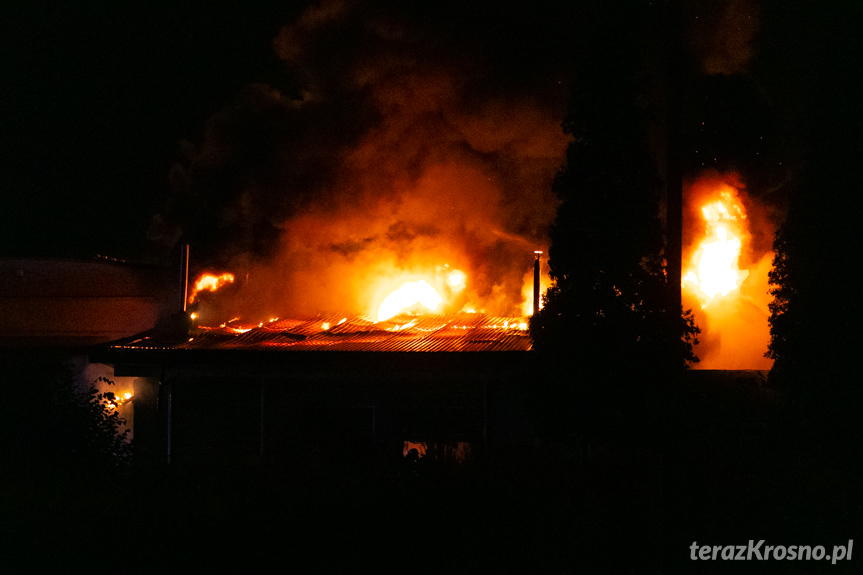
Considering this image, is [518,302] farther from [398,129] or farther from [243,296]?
[243,296]

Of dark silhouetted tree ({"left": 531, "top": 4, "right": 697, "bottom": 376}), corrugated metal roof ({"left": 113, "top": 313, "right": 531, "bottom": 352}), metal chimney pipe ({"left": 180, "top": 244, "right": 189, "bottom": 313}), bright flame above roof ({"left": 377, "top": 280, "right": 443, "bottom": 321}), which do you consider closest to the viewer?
dark silhouetted tree ({"left": 531, "top": 4, "right": 697, "bottom": 376})

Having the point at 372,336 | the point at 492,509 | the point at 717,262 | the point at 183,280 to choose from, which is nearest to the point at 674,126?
the point at 492,509

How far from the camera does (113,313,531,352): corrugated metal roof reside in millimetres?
13500

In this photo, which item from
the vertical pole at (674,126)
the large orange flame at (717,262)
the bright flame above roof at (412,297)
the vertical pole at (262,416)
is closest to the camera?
the vertical pole at (674,126)

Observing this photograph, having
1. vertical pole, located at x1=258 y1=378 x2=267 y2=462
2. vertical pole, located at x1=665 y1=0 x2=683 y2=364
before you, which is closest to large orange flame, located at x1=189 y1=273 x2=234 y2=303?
vertical pole, located at x1=258 y1=378 x2=267 y2=462

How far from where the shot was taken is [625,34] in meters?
9.73

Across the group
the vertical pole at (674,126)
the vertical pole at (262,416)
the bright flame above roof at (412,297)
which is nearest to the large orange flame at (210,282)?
the bright flame above roof at (412,297)

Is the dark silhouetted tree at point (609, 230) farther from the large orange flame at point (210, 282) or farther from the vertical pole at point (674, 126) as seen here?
the large orange flame at point (210, 282)

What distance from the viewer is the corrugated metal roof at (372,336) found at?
13.5 metres

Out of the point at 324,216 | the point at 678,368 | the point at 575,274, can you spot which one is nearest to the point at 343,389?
the point at 575,274

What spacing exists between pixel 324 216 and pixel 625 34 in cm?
1599

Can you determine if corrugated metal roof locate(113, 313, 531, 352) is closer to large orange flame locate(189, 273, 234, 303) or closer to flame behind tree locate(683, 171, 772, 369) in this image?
flame behind tree locate(683, 171, 772, 369)

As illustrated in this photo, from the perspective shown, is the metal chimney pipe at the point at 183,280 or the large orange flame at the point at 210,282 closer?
the metal chimney pipe at the point at 183,280

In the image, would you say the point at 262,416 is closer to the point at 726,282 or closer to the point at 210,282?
the point at 210,282
